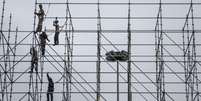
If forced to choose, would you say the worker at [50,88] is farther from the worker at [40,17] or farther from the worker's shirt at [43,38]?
the worker at [40,17]

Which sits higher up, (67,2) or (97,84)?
(67,2)

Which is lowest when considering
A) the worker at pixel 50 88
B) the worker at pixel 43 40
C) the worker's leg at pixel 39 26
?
the worker at pixel 50 88

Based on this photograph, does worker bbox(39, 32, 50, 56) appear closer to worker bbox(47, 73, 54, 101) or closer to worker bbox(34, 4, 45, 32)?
worker bbox(34, 4, 45, 32)

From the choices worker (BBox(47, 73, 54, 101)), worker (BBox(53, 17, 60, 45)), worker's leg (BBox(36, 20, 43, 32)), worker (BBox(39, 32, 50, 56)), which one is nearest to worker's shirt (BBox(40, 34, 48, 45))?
worker (BBox(39, 32, 50, 56))

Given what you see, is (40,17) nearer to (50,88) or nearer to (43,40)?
(43,40)

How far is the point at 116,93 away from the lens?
26.7 meters

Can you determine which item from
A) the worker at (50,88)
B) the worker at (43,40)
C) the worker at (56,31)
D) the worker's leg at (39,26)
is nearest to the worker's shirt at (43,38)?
the worker at (43,40)

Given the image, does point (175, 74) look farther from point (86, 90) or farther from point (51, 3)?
point (51, 3)


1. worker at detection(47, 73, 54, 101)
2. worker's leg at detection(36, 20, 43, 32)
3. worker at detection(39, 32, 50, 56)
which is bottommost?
worker at detection(47, 73, 54, 101)

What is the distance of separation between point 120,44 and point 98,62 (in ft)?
4.53

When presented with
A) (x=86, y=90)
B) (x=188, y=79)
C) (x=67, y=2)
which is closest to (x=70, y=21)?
(x=67, y=2)

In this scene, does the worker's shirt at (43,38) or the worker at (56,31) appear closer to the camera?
the worker's shirt at (43,38)

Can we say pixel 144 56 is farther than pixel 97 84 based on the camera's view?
Yes

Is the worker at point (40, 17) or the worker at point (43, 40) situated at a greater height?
the worker at point (40, 17)
